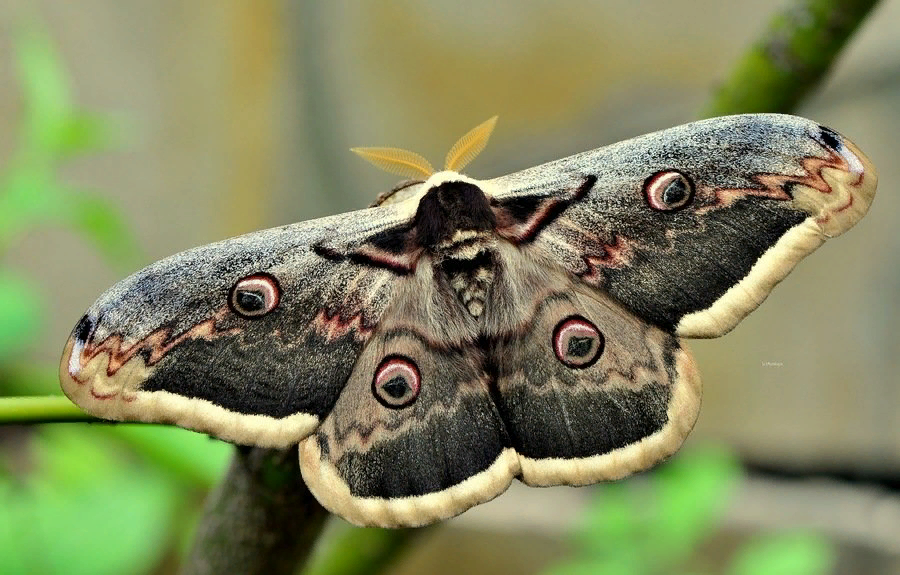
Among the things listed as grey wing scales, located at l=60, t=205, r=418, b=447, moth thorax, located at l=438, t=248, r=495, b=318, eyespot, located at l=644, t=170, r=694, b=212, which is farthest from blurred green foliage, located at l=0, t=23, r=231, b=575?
eyespot, located at l=644, t=170, r=694, b=212

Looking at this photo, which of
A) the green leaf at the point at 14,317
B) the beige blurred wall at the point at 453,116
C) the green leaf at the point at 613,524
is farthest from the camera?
the beige blurred wall at the point at 453,116

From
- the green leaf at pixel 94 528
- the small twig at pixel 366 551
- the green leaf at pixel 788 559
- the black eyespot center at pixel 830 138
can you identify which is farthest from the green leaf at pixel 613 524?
the black eyespot center at pixel 830 138

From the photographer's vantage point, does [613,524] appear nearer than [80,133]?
No

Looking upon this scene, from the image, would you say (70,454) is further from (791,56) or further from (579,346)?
(791,56)

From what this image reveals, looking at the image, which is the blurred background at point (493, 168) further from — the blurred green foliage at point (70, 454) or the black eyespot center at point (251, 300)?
the black eyespot center at point (251, 300)

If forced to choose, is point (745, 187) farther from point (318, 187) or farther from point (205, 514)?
point (318, 187)

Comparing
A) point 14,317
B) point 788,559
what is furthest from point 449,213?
point 788,559
